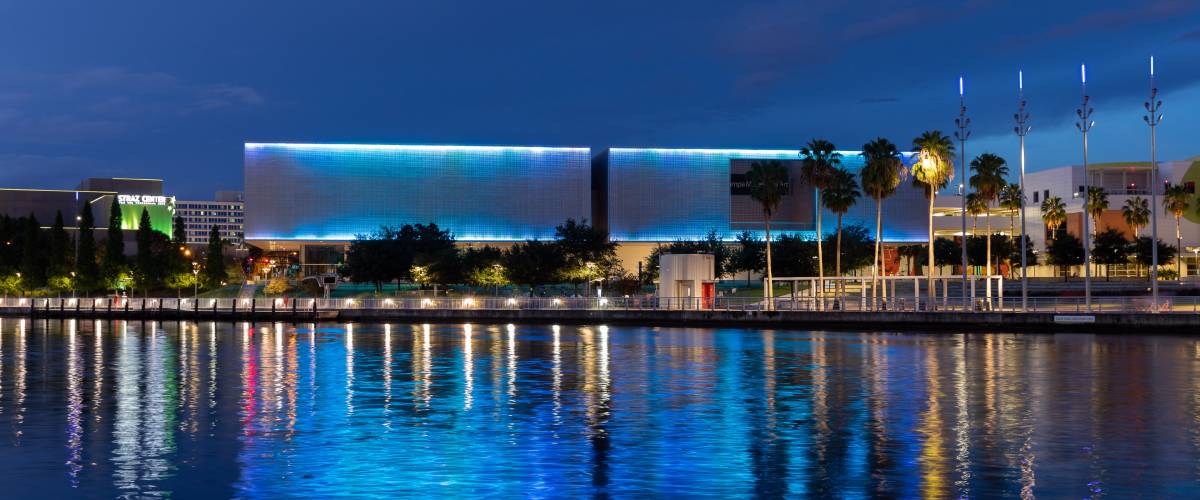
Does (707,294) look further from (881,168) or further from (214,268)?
(214,268)

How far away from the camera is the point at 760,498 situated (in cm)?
1809

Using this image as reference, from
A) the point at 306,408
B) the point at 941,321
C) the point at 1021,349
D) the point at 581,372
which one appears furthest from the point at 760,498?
the point at 941,321

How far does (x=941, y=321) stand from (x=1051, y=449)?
43108 mm

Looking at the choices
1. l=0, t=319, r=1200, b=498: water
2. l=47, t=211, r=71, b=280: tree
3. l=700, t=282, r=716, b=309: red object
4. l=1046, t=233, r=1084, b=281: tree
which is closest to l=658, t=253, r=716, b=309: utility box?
l=700, t=282, r=716, b=309: red object

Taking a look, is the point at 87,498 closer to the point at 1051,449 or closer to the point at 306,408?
the point at 306,408

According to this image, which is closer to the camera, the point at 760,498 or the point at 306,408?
the point at 760,498

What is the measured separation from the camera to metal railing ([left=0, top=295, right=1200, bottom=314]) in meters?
65.4

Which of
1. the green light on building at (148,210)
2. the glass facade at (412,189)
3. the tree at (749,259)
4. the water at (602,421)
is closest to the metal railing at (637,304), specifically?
the water at (602,421)

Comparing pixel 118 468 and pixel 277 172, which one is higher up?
pixel 277 172

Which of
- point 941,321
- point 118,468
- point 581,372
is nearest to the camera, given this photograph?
point 118,468

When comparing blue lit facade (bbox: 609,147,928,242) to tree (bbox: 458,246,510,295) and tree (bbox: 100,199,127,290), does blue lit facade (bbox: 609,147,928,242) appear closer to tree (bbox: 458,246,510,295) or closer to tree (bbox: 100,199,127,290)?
tree (bbox: 458,246,510,295)

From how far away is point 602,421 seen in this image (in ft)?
88.7

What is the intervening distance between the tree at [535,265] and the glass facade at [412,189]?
1542 inches

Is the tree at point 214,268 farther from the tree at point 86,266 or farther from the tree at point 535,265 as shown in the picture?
the tree at point 535,265
